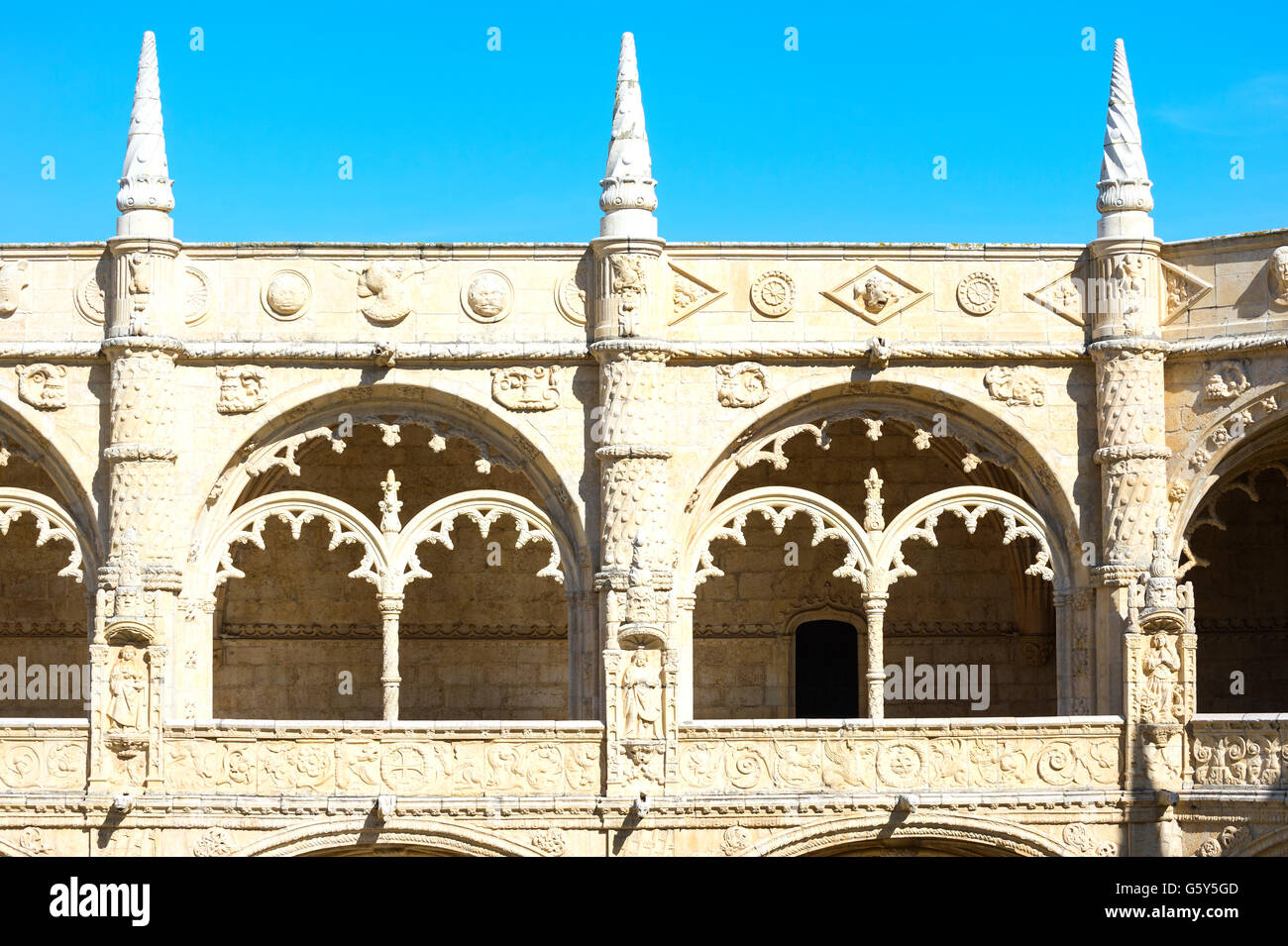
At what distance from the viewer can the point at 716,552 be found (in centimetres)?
2783

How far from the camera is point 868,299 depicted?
2300 centimetres

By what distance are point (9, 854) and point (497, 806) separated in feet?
16.3

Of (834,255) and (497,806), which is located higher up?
(834,255)

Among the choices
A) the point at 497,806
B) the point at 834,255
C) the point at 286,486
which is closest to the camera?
the point at 497,806

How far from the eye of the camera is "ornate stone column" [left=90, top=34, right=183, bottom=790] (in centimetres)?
2175

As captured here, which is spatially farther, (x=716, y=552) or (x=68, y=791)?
(x=716, y=552)

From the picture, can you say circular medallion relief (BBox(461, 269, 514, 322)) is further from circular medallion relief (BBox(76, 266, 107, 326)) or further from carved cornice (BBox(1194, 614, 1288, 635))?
carved cornice (BBox(1194, 614, 1288, 635))

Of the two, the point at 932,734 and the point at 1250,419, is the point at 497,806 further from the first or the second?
the point at 1250,419

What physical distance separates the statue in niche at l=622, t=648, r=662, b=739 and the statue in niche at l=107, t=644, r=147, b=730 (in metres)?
4.93

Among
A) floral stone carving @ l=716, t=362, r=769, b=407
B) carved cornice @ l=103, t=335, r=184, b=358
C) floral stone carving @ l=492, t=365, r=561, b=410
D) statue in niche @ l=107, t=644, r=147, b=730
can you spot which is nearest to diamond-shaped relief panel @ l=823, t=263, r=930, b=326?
floral stone carving @ l=716, t=362, r=769, b=407

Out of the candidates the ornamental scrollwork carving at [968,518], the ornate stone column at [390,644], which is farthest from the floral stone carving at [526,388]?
the ornamental scrollwork carving at [968,518]

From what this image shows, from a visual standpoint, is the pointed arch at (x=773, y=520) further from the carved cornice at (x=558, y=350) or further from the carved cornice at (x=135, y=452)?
the carved cornice at (x=135, y=452)

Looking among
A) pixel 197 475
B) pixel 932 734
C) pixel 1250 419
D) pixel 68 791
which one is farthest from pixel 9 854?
pixel 1250 419

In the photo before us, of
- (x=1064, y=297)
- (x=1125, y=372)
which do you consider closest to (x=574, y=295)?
(x=1064, y=297)
